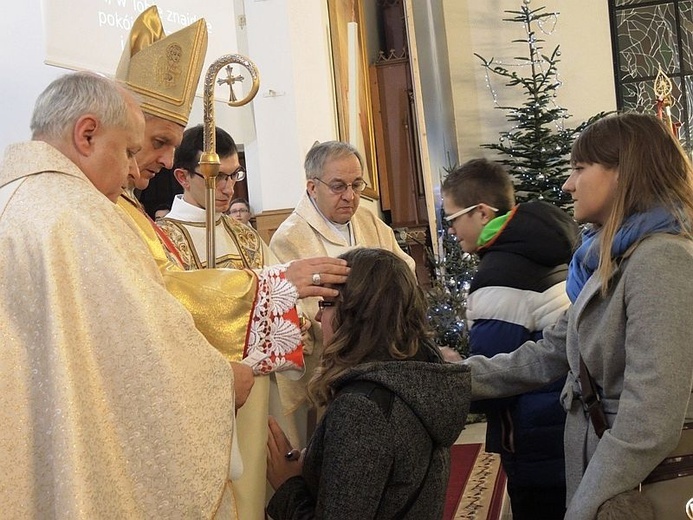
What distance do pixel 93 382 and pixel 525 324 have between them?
1332mm

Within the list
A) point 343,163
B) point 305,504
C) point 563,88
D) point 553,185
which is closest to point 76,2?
point 343,163

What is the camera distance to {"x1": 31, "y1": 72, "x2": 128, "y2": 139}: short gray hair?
6.55ft

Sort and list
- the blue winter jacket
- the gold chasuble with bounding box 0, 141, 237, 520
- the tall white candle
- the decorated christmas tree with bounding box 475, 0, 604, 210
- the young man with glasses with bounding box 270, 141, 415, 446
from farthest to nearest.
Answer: the decorated christmas tree with bounding box 475, 0, 604, 210, the tall white candle, the young man with glasses with bounding box 270, 141, 415, 446, the blue winter jacket, the gold chasuble with bounding box 0, 141, 237, 520

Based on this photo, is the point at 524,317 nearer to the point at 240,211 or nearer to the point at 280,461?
the point at 280,461

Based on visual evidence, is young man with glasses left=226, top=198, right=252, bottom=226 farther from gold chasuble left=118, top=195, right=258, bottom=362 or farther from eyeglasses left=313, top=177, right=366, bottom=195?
gold chasuble left=118, top=195, right=258, bottom=362

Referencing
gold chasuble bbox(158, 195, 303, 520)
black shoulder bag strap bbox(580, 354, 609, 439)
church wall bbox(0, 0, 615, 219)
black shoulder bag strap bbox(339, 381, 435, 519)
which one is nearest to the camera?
black shoulder bag strap bbox(339, 381, 435, 519)

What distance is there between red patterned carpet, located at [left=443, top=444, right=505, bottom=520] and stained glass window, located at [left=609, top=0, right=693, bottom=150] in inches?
271

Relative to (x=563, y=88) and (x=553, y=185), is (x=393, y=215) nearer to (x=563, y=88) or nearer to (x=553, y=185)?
(x=553, y=185)

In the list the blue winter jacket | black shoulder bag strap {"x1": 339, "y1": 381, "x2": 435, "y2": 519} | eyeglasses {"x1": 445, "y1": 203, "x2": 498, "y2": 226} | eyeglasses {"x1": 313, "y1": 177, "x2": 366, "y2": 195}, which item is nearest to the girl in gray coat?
the blue winter jacket

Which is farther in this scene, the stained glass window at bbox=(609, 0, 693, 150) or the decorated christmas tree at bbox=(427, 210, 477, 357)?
the stained glass window at bbox=(609, 0, 693, 150)

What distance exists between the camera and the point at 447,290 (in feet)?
27.0

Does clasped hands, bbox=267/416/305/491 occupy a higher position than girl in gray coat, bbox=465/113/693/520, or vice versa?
girl in gray coat, bbox=465/113/693/520

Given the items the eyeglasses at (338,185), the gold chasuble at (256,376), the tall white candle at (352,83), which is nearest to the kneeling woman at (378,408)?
the gold chasuble at (256,376)

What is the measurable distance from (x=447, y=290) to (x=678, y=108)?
5201 millimetres
